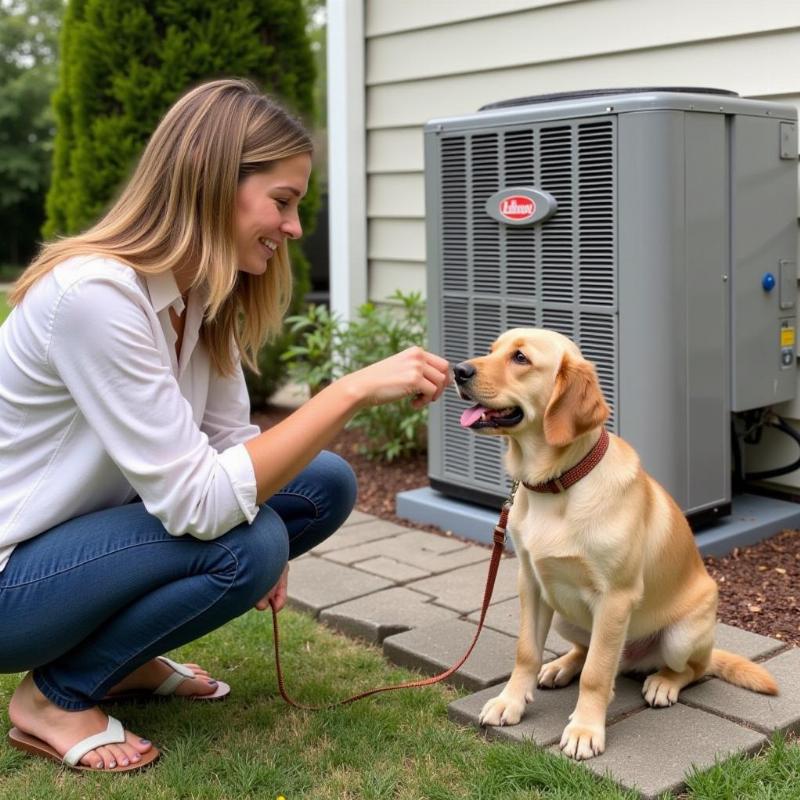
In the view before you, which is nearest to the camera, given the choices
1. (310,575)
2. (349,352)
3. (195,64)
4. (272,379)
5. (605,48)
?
(310,575)

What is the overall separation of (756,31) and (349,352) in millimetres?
2651

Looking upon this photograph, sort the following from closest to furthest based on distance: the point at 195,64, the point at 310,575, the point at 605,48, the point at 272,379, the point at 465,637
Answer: the point at 465,637 → the point at 310,575 → the point at 605,48 → the point at 195,64 → the point at 272,379

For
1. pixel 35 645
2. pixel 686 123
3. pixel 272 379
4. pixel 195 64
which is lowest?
pixel 35 645

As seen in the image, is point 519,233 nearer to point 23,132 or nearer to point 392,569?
point 392,569

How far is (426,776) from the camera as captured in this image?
98.7 inches

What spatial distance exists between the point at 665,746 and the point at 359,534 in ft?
7.13

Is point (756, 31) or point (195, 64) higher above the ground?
point (195, 64)

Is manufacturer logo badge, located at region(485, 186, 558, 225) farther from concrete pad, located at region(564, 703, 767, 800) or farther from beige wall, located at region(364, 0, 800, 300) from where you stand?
concrete pad, located at region(564, 703, 767, 800)

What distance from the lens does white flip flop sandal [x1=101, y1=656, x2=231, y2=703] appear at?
2.96 m

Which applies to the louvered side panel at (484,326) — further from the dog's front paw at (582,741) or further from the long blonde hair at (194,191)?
the dog's front paw at (582,741)

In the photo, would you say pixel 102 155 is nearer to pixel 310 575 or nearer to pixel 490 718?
pixel 310 575

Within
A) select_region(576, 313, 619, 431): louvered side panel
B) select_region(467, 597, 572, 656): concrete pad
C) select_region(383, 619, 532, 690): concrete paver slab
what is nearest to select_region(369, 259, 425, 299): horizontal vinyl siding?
select_region(576, 313, 619, 431): louvered side panel

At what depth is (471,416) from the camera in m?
2.64

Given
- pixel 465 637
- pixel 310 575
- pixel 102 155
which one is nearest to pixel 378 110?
pixel 102 155
